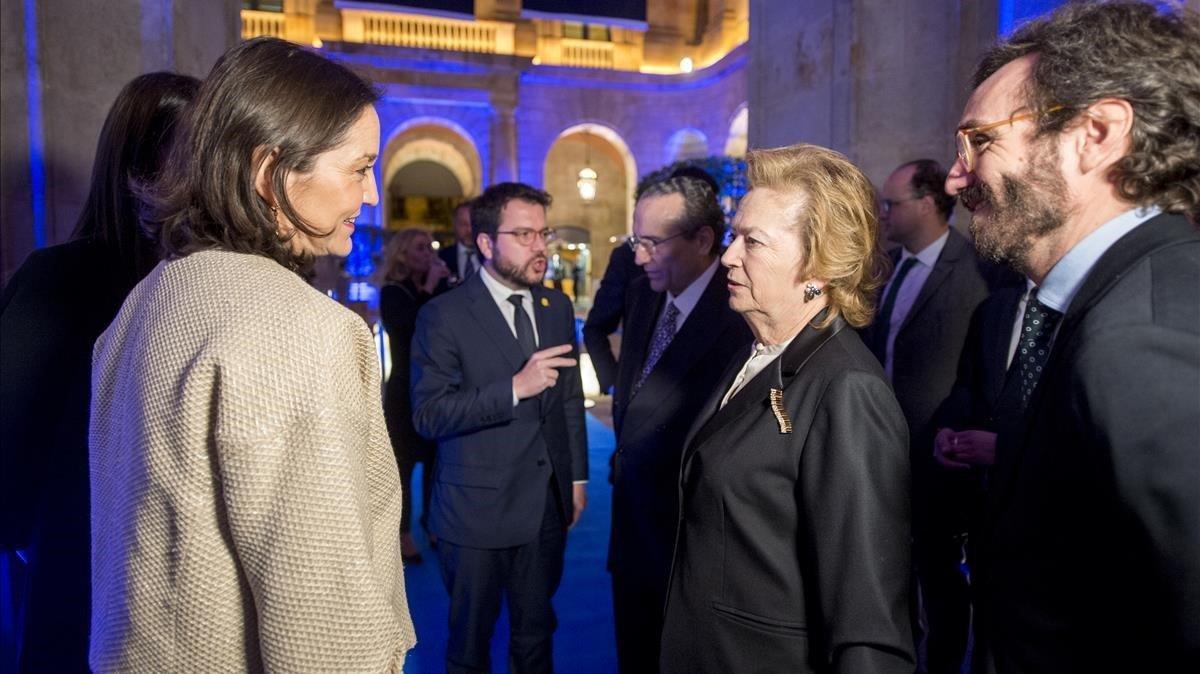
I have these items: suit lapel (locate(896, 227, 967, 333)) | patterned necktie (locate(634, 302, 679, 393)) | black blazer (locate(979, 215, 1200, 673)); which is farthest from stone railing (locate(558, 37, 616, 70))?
black blazer (locate(979, 215, 1200, 673))

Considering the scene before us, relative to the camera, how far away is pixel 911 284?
354 centimetres

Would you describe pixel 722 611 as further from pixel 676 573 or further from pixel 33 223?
pixel 33 223

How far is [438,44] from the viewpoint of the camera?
20.3 metres

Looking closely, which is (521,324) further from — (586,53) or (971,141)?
(586,53)

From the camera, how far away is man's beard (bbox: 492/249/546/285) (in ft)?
9.44

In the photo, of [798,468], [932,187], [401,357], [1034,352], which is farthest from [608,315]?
[1034,352]

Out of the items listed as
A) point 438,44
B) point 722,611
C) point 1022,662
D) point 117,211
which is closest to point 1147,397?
point 1022,662

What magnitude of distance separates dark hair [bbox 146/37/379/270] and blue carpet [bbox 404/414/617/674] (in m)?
2.78

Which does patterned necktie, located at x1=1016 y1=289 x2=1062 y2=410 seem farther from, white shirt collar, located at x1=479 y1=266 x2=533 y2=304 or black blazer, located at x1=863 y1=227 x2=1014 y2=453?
white shirt collar, located at x1=479 y1=266 x2=533 y2=304

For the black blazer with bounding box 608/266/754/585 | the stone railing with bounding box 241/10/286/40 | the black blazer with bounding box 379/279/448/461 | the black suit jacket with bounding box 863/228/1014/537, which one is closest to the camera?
the black blazer with bounding box 608/266/754/585

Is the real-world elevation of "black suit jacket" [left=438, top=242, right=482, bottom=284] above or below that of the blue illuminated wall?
below

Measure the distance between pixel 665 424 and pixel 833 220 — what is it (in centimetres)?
98

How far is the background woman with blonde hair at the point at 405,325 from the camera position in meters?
4.61

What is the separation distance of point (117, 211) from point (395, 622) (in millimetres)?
1177
